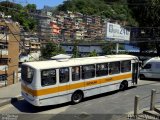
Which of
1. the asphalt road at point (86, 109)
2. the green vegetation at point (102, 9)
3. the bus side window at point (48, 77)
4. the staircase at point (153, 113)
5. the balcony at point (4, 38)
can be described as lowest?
the asphalt road at point (86, 109)

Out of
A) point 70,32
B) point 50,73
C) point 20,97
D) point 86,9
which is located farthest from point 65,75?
point 86,9

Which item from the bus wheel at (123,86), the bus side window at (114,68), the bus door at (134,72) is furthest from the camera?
the bus door at (134,72)

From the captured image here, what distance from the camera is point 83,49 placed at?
59.2 metres

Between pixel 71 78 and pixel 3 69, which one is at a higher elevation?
pixel 71 78

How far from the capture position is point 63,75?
58.8ft

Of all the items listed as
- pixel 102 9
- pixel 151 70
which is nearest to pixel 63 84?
pixel 151 70

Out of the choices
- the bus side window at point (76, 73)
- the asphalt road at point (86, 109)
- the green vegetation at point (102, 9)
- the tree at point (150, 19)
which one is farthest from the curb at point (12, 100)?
the green vegetation at point (102, 9)

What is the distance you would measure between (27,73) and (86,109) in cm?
360

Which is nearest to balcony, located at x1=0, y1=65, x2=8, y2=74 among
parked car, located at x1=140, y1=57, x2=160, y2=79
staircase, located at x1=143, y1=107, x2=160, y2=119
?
parked car, located at x1=140, y1=57, x2=160, y2=79

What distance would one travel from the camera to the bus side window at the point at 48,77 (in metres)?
17.1

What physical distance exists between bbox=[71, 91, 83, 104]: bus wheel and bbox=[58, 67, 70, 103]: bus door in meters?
0.50

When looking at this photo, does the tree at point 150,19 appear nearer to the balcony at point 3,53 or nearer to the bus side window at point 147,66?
the bus side window at point 147,66

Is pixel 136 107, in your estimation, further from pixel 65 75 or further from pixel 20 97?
pixel 20 97

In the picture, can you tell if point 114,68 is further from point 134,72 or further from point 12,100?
point 12,100
